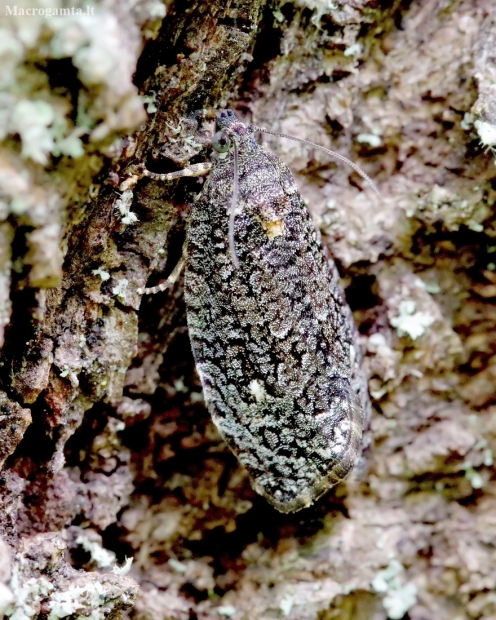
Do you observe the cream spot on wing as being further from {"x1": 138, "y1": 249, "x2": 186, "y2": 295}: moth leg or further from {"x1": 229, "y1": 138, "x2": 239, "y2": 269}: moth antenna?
{"x1": 138, "y1": 249, "x2": 186, "y2": 295}: moth leg

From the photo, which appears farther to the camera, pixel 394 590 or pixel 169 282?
pixel 394 590

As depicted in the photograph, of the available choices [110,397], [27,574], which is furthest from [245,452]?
[27,574]

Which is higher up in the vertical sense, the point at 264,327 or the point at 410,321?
the point at 264,327

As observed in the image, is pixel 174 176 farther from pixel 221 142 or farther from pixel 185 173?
pixel 221 142

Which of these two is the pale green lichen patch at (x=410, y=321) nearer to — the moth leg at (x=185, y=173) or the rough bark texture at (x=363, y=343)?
the rough bark texture at (x=363, y=343)

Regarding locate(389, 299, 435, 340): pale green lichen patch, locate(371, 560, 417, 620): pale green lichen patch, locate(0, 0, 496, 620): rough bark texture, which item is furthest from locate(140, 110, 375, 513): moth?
locate(371, 560, 417, 620): pale green lichen patch

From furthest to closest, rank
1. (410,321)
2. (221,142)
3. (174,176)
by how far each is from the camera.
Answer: (410,321)
(221,142)
(174,176)

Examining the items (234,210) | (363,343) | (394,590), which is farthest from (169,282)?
(394,590)

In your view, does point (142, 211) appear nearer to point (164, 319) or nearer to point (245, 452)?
point (164, 319)
